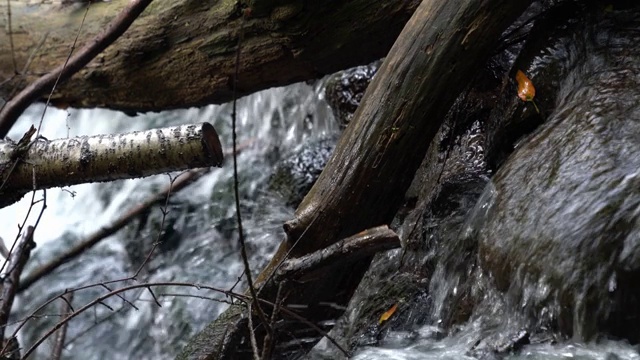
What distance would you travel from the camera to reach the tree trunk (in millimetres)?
2590

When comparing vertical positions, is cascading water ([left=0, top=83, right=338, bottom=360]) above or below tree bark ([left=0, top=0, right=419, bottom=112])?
below

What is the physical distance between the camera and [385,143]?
263cm

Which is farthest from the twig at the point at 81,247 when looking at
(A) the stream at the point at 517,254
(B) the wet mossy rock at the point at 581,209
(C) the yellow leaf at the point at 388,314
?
(B) the wet mossy rock at the point at 581,209

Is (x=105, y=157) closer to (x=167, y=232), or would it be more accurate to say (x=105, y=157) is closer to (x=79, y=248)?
(x=79, y=248)

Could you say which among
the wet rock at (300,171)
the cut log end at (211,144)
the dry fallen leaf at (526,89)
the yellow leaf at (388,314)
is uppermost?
the dry fallen leaf at (526,89)

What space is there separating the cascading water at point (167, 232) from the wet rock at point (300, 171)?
94mm

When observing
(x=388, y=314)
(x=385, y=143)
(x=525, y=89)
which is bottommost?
(x=388, y=314)

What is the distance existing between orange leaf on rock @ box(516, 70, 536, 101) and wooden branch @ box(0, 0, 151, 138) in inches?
70.7

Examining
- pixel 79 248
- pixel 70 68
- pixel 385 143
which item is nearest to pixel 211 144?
pixel 385 143

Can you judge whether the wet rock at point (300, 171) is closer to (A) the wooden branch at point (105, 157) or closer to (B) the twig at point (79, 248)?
(B) the twig at point (79, 248)

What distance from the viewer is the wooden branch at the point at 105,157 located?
107 inches

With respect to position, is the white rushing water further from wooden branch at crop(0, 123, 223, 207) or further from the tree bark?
wooden branch at crop(0, 123, 223, 207)

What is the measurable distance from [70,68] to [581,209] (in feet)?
8.24

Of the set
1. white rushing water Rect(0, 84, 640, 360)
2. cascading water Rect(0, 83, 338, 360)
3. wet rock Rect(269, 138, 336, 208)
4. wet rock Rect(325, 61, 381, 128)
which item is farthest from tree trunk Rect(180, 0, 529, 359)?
wet rock Rect(269, 138, 336, 208)
